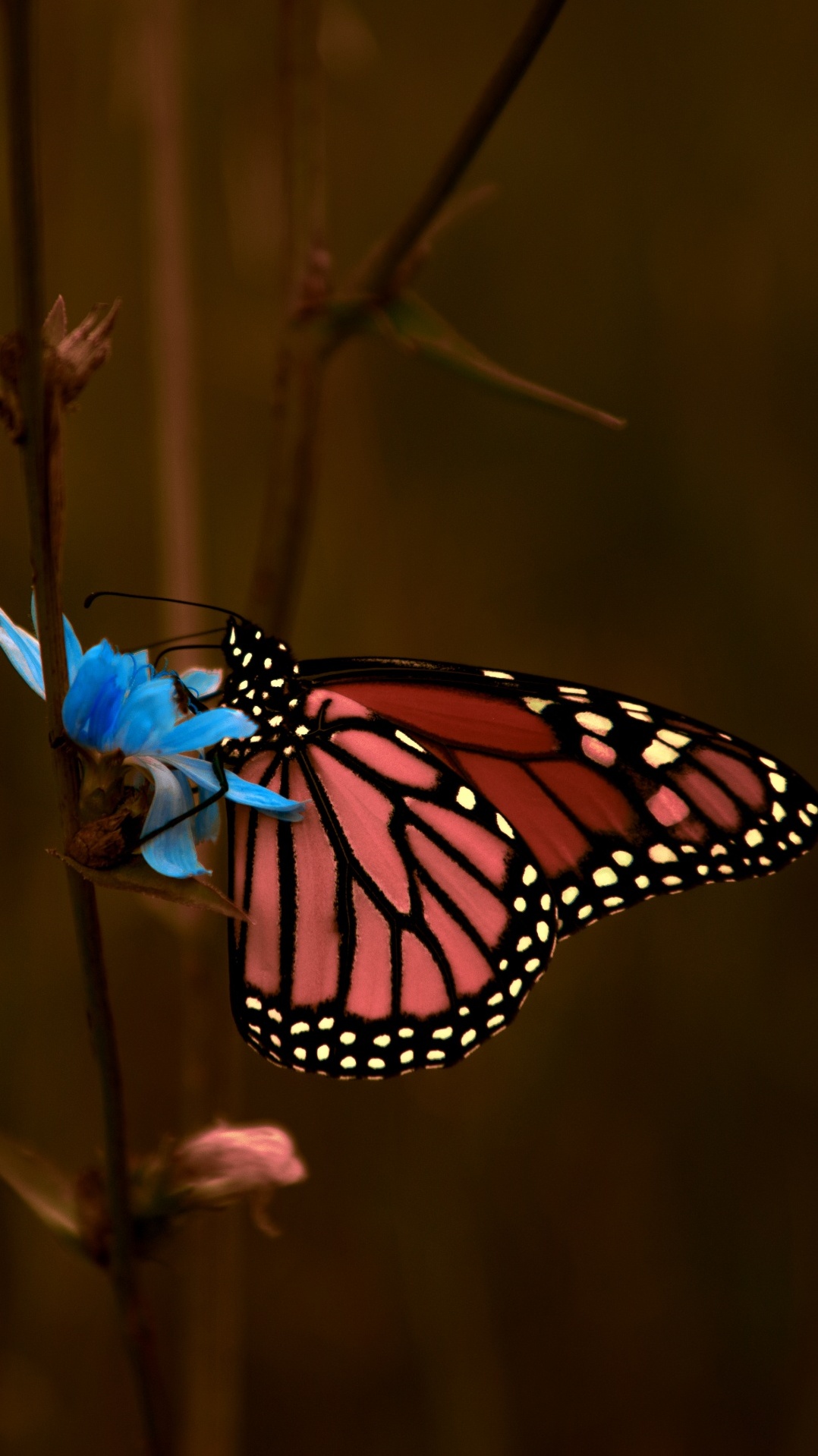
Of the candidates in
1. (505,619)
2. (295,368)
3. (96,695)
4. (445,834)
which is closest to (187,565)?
(295,368)

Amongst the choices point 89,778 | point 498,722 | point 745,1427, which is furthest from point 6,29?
point 745,1427

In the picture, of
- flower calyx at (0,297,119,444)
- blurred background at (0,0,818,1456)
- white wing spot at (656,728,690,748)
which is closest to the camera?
flower calyx at (0,297,119,444)

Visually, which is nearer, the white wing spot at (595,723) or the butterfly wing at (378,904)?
the butterfly wing at (378,904)

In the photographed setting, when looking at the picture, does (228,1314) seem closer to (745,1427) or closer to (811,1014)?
(745,1427)

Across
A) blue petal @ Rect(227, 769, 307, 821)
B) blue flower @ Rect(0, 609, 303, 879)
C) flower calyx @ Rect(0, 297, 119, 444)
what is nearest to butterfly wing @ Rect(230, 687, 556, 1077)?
blue petal @ Rect(227, 769, 307, 821)

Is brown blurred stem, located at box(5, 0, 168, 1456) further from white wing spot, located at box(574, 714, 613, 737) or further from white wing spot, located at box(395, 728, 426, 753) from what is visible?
white wing spot, located at box(574, 714, 613, 737)

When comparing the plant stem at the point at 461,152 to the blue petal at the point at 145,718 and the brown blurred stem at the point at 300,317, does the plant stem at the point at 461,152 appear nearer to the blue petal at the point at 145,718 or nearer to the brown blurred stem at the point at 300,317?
the brown blurred stem at the point at 300,317

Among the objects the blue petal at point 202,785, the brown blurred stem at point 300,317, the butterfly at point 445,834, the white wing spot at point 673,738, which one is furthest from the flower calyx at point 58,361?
the white wing spot at point 673,738
